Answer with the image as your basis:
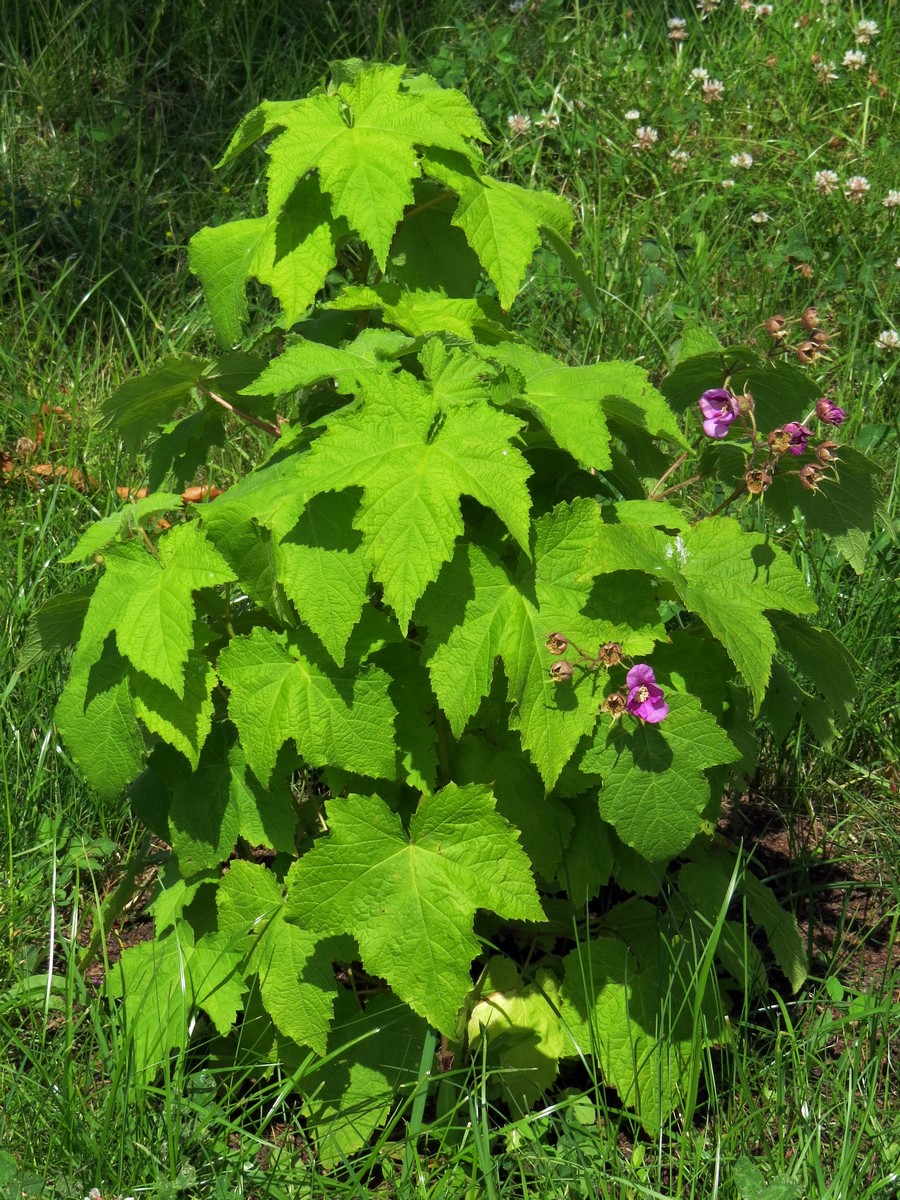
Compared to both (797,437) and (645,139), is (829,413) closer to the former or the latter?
(797,437)

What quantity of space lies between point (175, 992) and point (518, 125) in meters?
3.27

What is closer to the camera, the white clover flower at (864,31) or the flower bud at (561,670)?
the flower bud at (561,670)

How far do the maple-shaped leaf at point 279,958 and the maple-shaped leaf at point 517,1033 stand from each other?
0.97 feet

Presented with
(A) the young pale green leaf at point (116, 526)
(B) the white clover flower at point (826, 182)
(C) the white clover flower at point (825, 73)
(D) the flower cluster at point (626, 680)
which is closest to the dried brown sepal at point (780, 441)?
(D) the flower cluster at point (626, 680)

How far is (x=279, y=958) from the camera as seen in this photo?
6.99ft

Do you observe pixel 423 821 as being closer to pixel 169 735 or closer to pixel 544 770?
pixel 544 770

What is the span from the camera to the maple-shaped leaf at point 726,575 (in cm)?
189

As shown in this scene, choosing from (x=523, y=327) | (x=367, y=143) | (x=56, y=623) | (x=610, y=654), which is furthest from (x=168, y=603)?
(x=523, y=327)

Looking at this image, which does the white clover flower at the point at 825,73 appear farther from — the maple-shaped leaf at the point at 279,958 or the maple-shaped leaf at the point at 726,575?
the maple-shaped leaf at the point at 279,958

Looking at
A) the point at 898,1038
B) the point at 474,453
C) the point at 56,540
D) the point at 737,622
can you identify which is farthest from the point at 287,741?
the point at 56,540

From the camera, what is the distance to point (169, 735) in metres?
1.99

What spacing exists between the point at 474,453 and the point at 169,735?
628 mm

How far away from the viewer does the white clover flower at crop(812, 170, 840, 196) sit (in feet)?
14.0

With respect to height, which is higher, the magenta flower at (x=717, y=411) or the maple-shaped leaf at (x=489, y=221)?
the maple-shaped leaf at (x=489, y=221)
